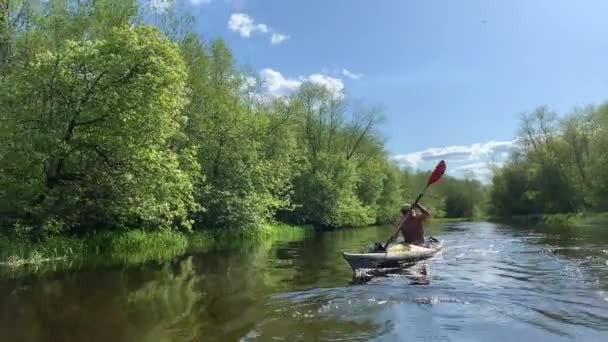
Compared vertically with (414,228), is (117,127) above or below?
above

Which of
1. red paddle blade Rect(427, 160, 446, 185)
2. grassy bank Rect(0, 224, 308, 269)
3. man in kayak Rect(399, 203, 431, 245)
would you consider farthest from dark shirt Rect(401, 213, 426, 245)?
grassy bank Rect(0, 224, 308, 269)

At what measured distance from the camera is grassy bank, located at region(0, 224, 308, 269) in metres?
16.6

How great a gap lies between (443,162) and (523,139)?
49752 mm

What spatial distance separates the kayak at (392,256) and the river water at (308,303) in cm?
53

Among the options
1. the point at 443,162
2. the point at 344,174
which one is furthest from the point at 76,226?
the point at 344,174

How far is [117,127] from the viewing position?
61.5ft

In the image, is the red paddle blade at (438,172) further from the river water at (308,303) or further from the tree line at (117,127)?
the tree line at (117,127)

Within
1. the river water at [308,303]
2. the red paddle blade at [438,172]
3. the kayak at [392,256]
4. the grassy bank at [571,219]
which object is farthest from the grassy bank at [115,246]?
the grassy bank at [571,219]

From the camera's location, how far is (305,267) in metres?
16.9

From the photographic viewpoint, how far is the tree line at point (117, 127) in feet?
59.0

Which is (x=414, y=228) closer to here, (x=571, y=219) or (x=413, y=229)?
(x=413, y=229)

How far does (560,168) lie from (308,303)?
54132 millimetres

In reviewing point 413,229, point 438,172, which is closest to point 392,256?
point 413,229

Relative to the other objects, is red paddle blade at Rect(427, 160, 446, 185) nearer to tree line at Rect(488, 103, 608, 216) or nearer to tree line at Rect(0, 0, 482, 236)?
tree line at Rect(0, 0, 482, 236)
